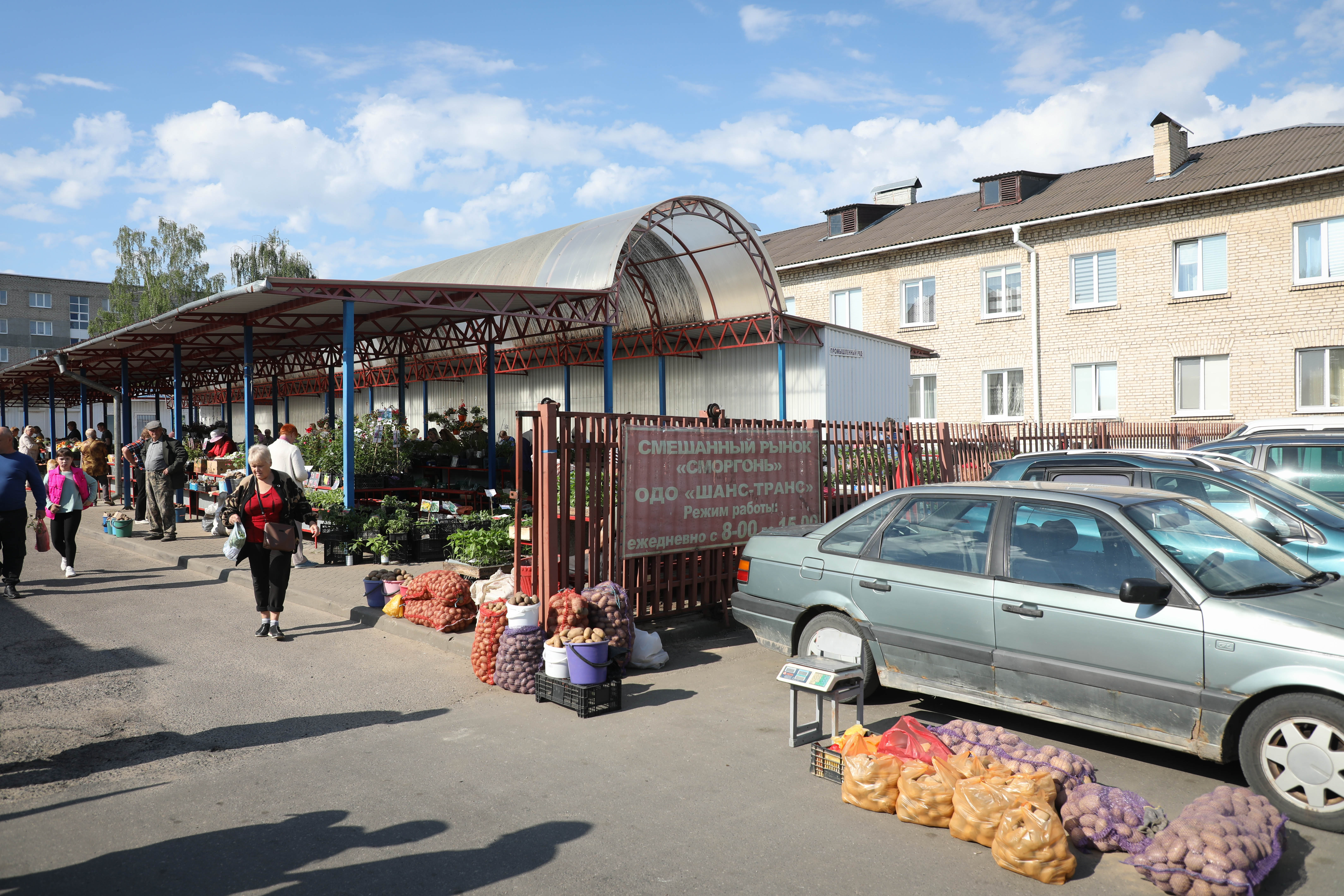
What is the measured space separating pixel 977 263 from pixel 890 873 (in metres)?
25.8

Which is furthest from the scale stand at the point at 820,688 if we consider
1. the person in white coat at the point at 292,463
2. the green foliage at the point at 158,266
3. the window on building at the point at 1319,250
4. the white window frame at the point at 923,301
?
the green foliage at the point at 158,266

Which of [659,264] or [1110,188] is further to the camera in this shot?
[1110,188]

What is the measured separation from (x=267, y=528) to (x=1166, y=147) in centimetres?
2550

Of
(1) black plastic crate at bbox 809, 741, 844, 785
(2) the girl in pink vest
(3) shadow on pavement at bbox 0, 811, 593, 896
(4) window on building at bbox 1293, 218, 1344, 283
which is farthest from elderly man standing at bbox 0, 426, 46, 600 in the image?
(4) window on building at bbox 1293, 218, 1344, 283

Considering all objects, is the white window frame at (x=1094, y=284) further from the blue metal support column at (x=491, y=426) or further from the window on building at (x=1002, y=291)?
the blue metal support column at (x=491, y=426)

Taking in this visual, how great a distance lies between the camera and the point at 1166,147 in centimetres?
2436

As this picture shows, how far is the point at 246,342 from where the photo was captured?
1658 centimetres

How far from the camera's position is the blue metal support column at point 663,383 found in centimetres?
2080

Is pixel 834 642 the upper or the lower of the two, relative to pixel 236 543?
lower

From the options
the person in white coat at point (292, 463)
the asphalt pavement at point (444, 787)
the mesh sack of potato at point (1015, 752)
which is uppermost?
the person in white coat at point (292, 463)

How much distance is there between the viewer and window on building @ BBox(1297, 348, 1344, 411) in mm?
21016

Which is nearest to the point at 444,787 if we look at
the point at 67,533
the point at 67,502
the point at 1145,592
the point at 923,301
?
the point at 1145,592

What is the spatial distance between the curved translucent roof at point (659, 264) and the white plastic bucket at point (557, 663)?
36.0 feet

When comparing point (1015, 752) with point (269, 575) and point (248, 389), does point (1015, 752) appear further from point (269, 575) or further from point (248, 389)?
point (248, 389)
